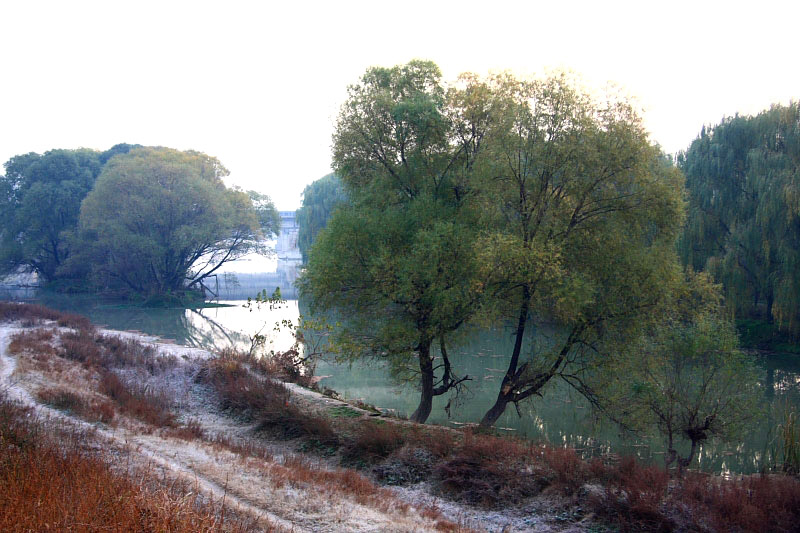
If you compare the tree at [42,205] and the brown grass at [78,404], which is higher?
the tree at [42,205]

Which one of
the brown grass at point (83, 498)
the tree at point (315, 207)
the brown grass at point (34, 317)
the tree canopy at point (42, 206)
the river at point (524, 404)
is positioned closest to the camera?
the brown grass at point (83, 498)

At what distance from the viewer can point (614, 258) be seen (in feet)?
49.9

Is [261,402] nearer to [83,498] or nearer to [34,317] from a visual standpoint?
[83,498]

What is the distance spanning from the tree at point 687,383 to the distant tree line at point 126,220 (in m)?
45.8

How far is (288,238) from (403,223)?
395 feet

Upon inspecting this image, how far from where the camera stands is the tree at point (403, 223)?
14.8 metres

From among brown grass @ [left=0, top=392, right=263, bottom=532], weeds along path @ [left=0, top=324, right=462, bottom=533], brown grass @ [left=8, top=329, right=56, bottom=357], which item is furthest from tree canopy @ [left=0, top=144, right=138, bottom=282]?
brown grass @ [left=0, top=392, right=263, bottom=532]

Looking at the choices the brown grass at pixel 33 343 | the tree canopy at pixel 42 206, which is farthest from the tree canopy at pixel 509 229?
the tree canopy at pixel 42 206

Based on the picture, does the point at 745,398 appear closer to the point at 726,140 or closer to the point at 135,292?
the point at 726,140

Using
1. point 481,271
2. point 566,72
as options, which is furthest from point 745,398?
point 566,72

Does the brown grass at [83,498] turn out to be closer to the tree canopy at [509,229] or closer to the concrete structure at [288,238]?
the tree canopy at [509,229]

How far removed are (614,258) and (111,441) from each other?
1202 cm

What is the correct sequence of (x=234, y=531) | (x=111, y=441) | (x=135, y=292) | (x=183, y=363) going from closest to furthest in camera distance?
(x=234, y=531) < (x=111, y=441) < (x=183, y=363) < (x=135, y=292)

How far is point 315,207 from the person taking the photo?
202ft
